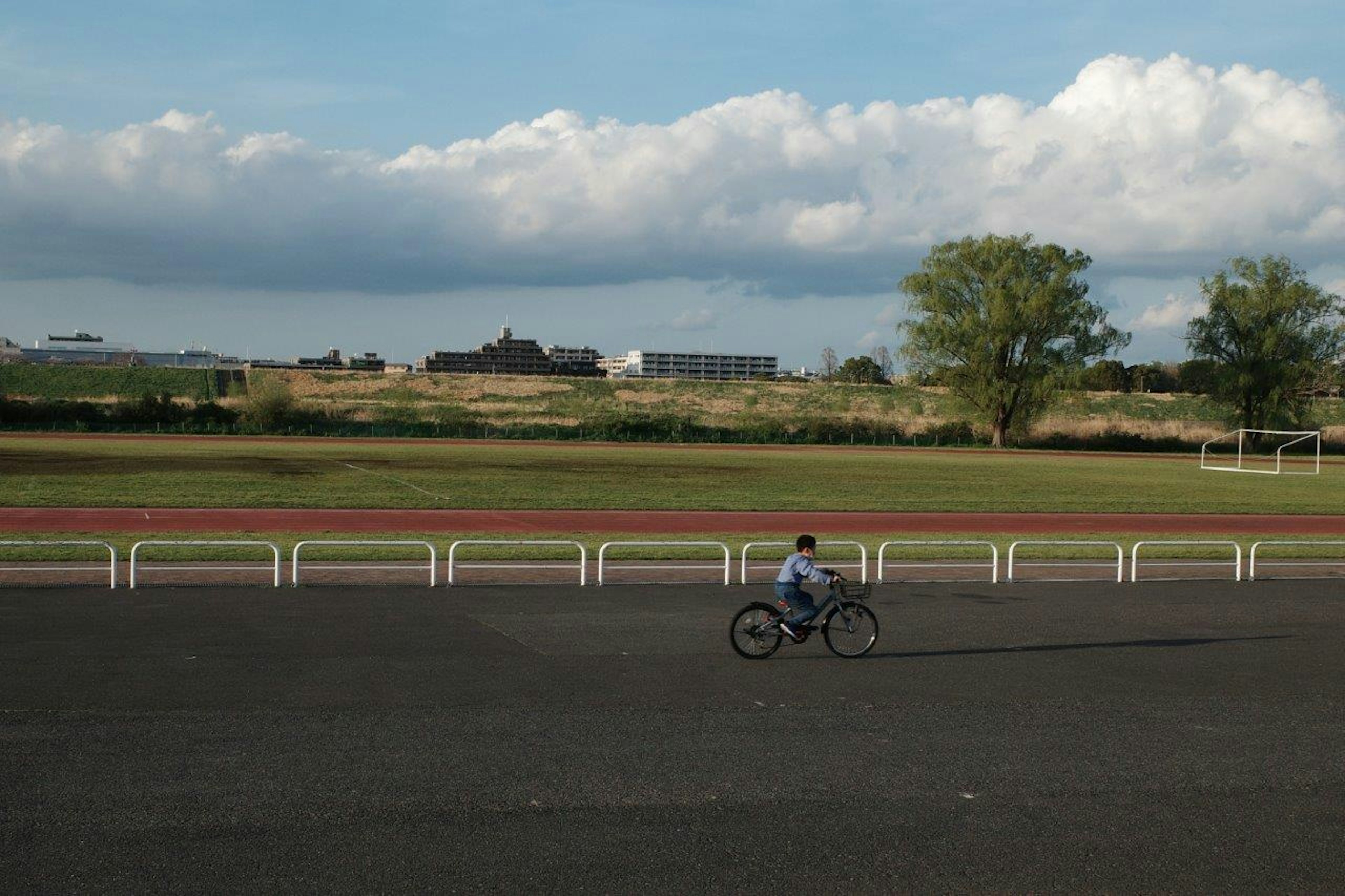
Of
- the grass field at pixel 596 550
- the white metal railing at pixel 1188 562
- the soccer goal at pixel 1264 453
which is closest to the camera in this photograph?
the white metal railing at pixel 1188 562

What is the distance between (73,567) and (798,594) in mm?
14551

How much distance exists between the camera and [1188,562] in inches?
1057

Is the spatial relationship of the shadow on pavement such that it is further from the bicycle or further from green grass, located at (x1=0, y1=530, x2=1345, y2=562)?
green grass, located at (x1=0, y1=530, x2=1345, y2=562)

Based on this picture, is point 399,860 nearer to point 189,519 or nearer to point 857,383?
point 189,519

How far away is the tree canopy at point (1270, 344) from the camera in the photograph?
8756cm

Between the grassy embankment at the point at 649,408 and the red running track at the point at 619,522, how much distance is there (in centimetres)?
4356

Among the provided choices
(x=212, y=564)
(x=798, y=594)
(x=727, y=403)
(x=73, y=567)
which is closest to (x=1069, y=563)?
(x=798, y=594)

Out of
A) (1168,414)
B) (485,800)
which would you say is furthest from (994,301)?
(485,800)

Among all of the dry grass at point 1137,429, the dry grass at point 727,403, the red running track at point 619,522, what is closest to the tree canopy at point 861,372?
the dry grass at point 727,403

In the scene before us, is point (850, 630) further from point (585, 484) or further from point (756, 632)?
point (585, 484)

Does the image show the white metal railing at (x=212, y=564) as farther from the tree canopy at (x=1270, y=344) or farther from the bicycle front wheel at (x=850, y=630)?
the tree canopy at (x=1270, y=344)

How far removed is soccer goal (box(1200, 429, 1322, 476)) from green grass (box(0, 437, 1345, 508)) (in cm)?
232

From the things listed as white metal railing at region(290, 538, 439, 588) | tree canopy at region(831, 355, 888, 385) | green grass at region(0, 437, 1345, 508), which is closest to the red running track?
green grass at region(0, 437, 1345, 508)

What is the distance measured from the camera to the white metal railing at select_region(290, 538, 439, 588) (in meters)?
20.5
